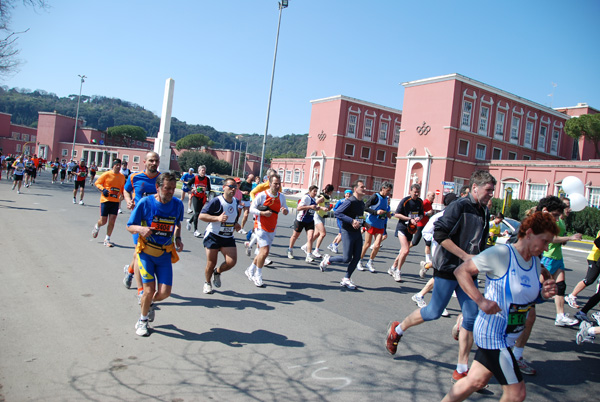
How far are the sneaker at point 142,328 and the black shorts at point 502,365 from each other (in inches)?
Result: 138

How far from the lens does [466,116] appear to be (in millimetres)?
44250

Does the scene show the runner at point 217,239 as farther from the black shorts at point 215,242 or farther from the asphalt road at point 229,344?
the asphalt road at point 229,344

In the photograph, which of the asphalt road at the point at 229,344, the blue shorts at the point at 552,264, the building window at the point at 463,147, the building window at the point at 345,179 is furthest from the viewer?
the building window at the point at 345,179

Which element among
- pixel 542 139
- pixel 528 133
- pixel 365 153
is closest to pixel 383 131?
pixel 365 153

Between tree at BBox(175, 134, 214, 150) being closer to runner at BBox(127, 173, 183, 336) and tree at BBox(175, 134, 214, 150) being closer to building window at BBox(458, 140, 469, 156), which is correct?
building window at BBox(458, 140, 469, 156)

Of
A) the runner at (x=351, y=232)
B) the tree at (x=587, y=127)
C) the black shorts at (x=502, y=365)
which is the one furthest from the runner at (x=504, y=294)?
the tree at (x=587, y=127)

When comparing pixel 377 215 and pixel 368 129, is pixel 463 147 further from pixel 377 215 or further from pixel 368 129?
pixel 377 215

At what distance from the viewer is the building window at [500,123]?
1832 inches

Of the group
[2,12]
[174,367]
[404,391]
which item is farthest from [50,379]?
[2,12]

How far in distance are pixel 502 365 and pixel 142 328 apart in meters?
3.69

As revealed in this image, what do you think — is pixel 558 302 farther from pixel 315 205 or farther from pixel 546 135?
pixel 546 135

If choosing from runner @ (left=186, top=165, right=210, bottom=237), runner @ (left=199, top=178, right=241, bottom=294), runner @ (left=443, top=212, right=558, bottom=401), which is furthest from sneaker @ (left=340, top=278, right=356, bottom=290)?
runner @ (left=186, top=165, right=210, bottom=237)

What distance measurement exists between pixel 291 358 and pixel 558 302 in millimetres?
4623

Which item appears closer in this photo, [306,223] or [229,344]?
[229,344]
